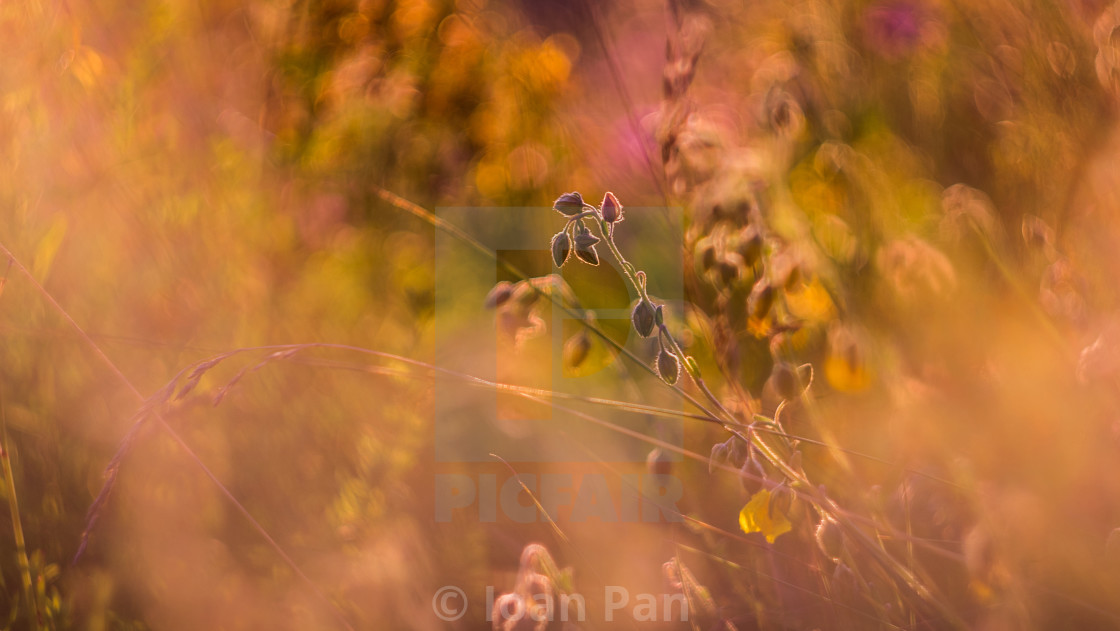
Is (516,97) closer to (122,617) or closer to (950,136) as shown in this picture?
(950,136)

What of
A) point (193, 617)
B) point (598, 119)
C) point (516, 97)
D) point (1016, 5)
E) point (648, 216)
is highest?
point (1016, 5)

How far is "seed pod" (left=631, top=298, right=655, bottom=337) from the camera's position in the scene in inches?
24.3

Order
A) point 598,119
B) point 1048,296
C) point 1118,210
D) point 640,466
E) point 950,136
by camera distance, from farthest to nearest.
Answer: point 598,119, point 950,136, point 640,466, point 1118,210, point 1048,296

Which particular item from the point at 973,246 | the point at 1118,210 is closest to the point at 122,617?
the point at 973,246

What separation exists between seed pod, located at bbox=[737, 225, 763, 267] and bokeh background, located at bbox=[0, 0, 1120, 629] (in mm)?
34

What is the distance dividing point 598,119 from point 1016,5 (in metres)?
0.86

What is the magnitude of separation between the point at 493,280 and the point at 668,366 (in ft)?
2.80

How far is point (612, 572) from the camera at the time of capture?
39.4 inches

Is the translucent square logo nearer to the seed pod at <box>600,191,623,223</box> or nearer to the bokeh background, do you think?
the bokeh background

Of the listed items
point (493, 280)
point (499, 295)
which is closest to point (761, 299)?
point (499, 295)

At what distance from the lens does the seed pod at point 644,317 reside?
2.02 feet

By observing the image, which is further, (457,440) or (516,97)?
(516,97)

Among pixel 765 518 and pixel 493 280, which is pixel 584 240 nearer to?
pixel 765 518

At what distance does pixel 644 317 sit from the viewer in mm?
621
